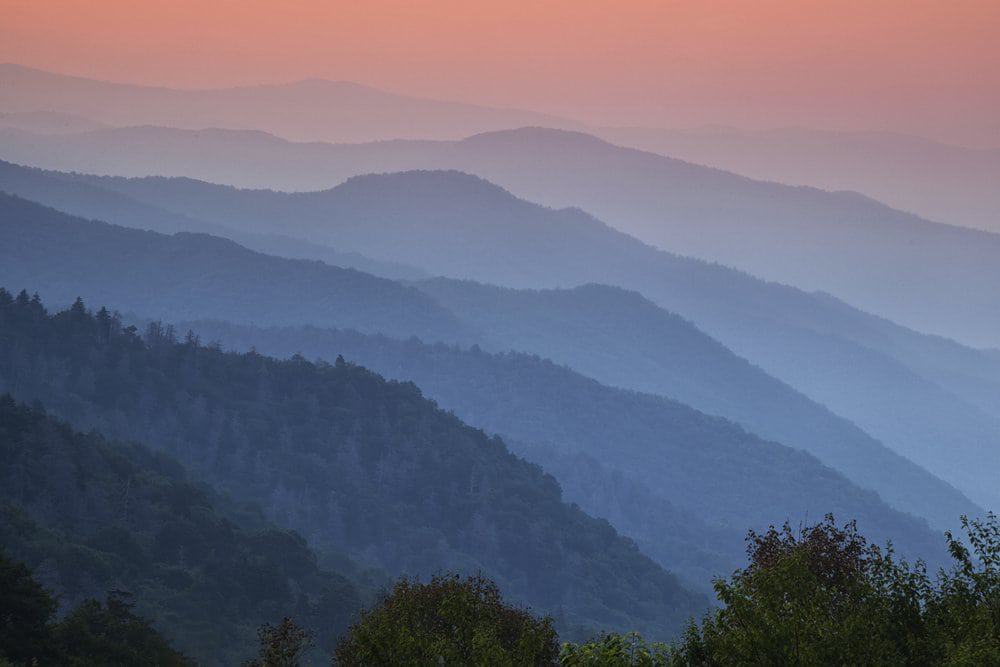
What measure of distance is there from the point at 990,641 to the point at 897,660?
320 cm

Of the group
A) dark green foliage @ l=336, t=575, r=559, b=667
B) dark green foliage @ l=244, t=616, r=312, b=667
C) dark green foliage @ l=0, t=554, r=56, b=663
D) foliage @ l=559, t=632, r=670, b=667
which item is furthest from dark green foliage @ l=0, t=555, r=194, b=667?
foliage @ l=559, t=632, r=670, b=667

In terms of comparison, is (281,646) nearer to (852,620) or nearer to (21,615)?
(852,620)

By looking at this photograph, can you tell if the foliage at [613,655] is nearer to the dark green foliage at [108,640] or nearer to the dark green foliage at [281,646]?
the dark green foliage at [281,646]

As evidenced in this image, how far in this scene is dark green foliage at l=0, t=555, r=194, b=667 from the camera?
2357 inches

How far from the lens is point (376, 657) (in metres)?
38.9

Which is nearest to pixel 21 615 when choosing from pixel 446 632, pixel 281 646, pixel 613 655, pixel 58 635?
pixel 58 635

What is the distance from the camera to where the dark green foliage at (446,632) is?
39281 mm

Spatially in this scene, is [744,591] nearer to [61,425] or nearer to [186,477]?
[61,425]

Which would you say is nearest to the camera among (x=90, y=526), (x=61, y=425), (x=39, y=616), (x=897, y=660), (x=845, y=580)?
(x=897, y=660)

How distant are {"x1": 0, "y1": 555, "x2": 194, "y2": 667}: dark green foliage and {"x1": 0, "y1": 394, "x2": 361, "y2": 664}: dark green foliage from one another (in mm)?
51700

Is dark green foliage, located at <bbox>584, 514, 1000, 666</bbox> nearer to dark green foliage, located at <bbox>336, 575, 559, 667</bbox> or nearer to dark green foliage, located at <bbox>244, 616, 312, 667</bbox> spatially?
dark green foliage, located at <bbox>336, 575, 559, 667</bbox>

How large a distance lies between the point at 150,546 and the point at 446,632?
113 meters

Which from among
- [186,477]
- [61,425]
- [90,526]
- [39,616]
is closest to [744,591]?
[39,616]

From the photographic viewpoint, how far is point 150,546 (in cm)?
14862
